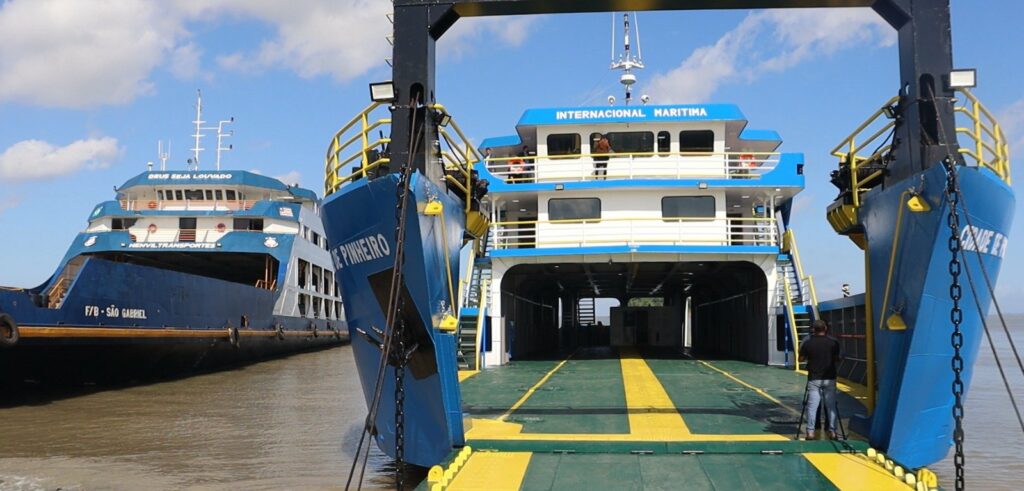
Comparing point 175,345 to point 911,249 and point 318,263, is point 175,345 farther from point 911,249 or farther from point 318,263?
point 911,249

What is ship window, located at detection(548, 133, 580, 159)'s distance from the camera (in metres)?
18.6

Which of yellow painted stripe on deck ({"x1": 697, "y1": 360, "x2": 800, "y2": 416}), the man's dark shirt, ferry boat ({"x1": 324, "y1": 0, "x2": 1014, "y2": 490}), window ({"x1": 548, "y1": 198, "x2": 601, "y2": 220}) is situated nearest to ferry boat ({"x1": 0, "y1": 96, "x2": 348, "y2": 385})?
ferry boat ({"x1": 324, "y1": 0, "x2": 1014, "y2": 490})

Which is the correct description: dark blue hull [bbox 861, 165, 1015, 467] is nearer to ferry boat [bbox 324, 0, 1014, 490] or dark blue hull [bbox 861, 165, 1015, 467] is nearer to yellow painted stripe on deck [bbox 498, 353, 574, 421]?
ferry boat [bbox 324, 0, 1014, 490]

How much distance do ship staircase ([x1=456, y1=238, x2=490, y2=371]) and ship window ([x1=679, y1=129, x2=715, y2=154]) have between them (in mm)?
5578

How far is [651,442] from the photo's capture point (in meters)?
6.81

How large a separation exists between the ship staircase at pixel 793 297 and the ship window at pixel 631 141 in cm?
384

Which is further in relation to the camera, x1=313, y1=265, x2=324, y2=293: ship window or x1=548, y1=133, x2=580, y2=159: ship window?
x1=313, y1=265, x2=324, y2=293: ship window

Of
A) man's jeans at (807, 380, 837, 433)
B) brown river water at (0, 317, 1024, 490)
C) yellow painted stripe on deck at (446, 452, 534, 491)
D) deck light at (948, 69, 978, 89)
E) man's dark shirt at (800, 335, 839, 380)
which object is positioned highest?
deck light at (948, 69, 978, 89)

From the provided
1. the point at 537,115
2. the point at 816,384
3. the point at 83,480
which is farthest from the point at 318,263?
the point at 816,384

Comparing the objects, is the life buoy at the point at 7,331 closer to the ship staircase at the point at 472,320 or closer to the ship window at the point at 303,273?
the ship staircase at the point at 472,320

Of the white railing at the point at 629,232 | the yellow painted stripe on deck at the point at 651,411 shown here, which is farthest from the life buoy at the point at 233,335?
the yellow painted stripe on deck at the point at 651,411

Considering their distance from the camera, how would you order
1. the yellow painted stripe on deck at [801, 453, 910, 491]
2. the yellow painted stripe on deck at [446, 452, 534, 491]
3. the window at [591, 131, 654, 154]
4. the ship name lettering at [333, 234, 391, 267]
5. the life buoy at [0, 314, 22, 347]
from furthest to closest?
the window at [591, 131, 654, 154] < the life buoy at [0, 314, 22, 347] < the ship name lettering at [333, 234, 391, 267] < the yellow painted stripe on deck at [446, 452, 534, 491] < the yellow painted stripe on deck at [801, 453, 910, 491]

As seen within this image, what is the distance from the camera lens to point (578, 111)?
60.1 feet

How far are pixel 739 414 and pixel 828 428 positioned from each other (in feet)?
5.29
